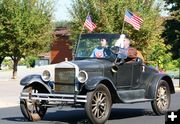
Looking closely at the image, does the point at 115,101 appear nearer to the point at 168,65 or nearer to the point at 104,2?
the point at 104,2

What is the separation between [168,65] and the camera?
154 feet

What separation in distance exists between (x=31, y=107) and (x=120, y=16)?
17.6 metres

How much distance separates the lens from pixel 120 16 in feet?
92.6

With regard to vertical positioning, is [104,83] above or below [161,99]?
above

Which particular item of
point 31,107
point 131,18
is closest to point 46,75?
point 31,107

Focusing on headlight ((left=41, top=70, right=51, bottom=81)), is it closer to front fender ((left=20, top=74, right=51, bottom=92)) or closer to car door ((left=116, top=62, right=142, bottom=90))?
front fender ((left=20, top=74, right=51, bottom=92))

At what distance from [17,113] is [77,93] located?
11.8 ft

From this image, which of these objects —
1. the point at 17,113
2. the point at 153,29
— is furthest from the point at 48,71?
the point at 153,29

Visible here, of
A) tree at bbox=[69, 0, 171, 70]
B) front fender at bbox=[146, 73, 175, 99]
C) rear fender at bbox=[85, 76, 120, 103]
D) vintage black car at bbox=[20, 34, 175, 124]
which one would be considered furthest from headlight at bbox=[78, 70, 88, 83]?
tree at bbox=[69, 0, 171, 70]

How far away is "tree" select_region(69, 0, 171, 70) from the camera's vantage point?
2805cm

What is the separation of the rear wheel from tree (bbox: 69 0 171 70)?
1643 centimetres

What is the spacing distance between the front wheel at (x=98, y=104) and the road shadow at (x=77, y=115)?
0.39m

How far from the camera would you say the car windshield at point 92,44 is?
38.8ft

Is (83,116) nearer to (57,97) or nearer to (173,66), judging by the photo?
(57,97)
